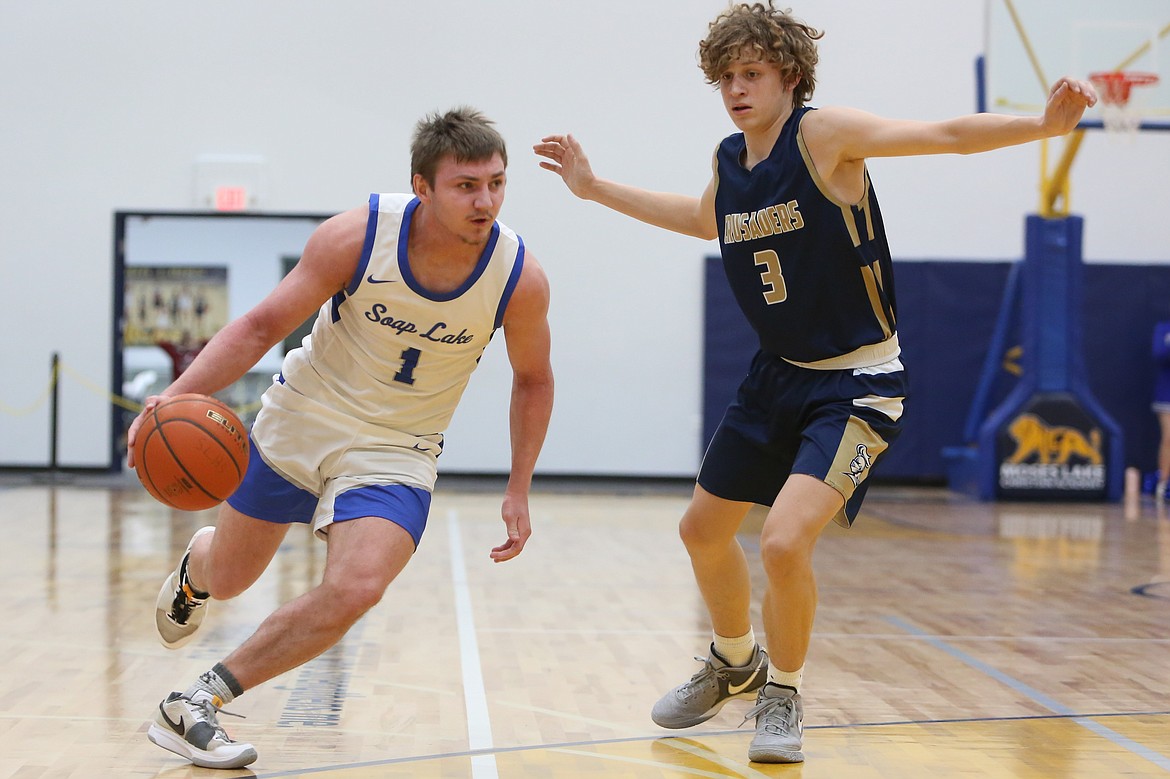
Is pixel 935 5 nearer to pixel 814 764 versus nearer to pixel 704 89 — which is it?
pixel 704 89

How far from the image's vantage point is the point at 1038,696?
4121mm

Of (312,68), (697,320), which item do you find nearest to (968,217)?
(697,320)

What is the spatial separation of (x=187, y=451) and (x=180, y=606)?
1003 millimetres

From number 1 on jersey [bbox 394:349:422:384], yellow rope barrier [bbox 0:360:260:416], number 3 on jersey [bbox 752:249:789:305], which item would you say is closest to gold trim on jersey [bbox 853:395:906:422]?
number 3 on jersey [bbox 752:249:789:305]

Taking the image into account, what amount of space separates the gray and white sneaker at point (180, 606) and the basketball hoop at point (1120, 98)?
887 cm

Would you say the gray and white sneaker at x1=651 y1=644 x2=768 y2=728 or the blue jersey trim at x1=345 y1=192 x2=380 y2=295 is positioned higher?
the blue jersey trim at x1=345 y1=192 x2=380 y2=295

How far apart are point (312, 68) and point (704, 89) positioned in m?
4.08

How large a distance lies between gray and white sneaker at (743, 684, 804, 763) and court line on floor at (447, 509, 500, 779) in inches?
27.3

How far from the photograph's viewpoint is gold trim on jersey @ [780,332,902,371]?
3.43 m

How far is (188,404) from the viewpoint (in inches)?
123

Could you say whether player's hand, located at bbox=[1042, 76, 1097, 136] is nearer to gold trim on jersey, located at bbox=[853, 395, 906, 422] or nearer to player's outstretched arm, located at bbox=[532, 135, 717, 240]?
gold trim on jersey, located at bbox=[853, 395, 906, 422]

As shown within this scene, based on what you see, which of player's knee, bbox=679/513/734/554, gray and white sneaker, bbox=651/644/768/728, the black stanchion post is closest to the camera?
player's knee, bbox=679/513/734/554

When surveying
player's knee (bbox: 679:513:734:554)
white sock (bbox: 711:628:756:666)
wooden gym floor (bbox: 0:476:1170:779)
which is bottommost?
wooden gym floor (bbox: 0:476:1170:779)

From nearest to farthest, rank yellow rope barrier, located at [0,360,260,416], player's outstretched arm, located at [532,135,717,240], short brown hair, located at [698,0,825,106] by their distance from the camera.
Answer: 1. short brown hair, located at [698,0,825,106]
2. player's outstretched arm, located at [532,135,717,240]
3. yellow rope barrier, located at [0,360,260,416]
